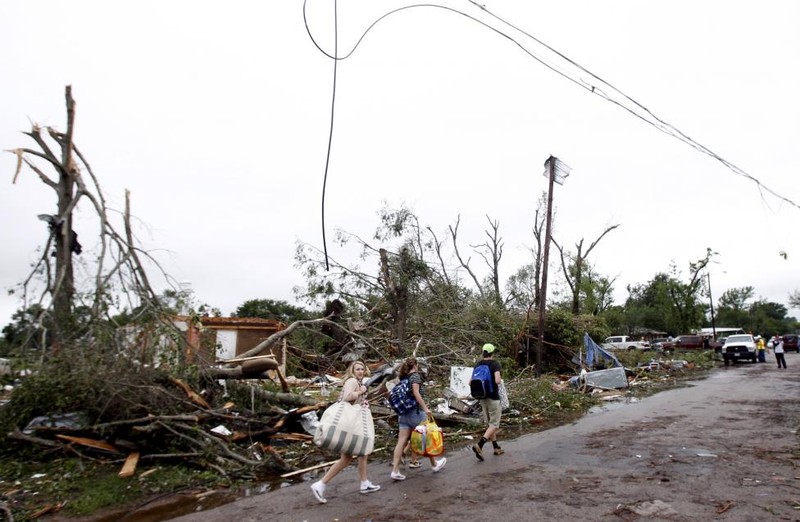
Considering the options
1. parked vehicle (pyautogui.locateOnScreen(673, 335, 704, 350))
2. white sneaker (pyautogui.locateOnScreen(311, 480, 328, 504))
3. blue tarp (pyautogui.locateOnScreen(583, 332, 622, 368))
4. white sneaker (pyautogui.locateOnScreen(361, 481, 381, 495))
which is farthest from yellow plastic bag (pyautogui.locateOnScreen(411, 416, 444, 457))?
parked vehicle (pyautogui.locateOnScreen(673, 335, 704, 350))

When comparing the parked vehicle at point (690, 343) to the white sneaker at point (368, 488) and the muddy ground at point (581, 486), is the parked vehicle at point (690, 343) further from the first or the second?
the white sneaker at point (368, 488)

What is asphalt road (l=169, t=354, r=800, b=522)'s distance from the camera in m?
4.96

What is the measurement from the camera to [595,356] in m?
20.0

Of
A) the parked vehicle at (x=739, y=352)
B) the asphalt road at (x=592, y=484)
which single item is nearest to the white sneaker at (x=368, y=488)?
the asphalt road at (x=592, y=484)

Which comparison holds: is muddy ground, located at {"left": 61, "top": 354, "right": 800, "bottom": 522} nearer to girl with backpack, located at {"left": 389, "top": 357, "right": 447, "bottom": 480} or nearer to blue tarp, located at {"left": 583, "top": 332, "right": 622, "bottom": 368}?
girl with backpack, located at {"left": 389, "top": 357, "right": 447, "bottom": 480}

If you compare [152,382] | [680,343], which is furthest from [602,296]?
[152,382]

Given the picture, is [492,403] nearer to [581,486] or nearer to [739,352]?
[581,486]

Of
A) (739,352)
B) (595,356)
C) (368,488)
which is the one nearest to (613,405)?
(595,356)

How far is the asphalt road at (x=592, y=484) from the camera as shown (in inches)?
195

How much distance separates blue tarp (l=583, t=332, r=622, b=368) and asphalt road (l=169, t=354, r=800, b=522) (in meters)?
10.0

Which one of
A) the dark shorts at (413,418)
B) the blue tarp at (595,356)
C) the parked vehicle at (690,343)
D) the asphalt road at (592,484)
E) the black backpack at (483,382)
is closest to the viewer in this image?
the asphalt road at (592,484)

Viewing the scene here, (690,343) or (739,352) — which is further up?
(690,343)

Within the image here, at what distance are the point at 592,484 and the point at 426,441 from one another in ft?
6.12

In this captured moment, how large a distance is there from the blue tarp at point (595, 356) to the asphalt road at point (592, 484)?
10017 mm
